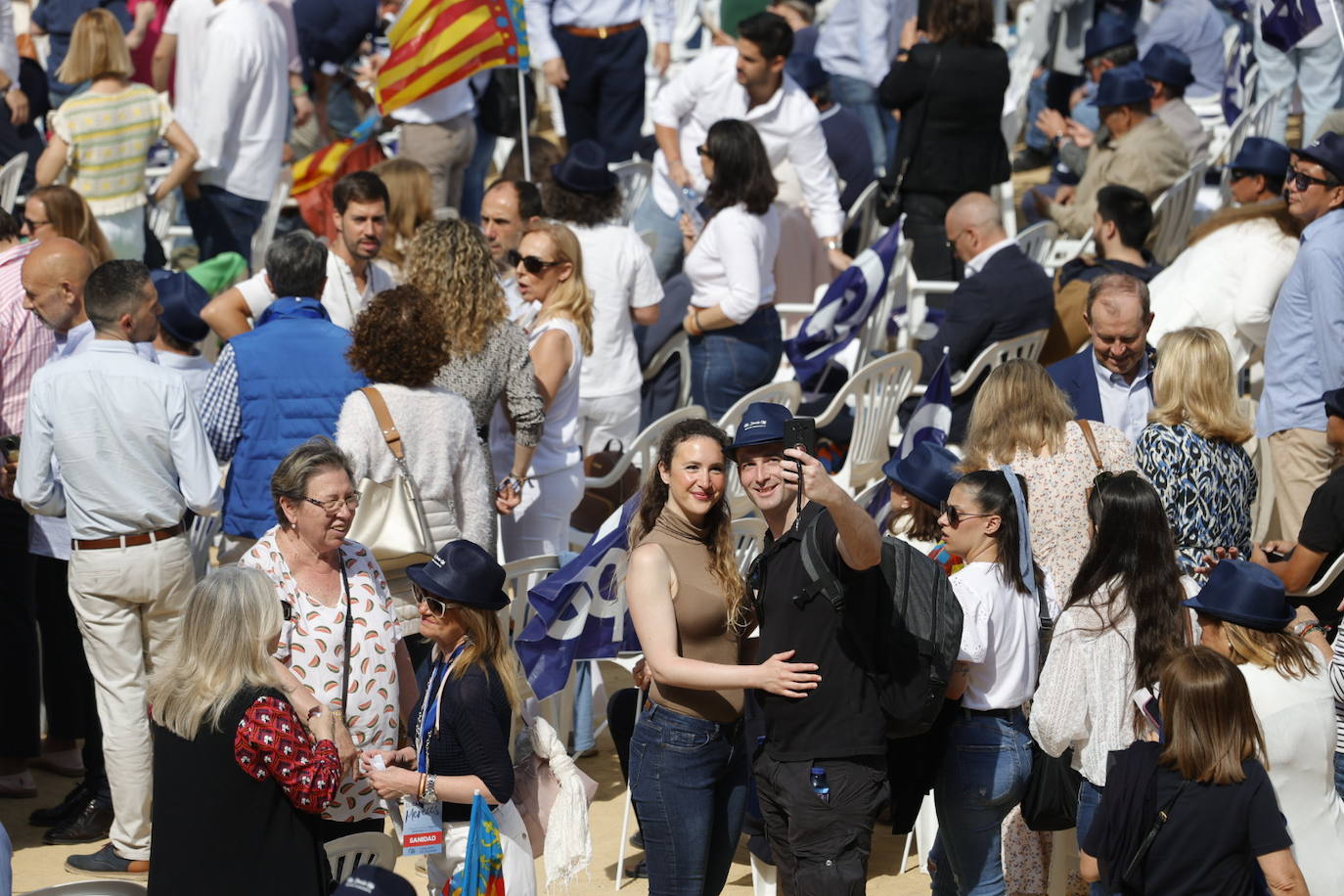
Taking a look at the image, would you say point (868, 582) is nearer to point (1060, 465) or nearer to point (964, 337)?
point (1060, 465)

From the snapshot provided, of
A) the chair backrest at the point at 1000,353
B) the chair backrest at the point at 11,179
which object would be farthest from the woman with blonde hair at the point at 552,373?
the chair backrest at the point at 11,179

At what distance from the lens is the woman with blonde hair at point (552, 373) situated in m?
5.97

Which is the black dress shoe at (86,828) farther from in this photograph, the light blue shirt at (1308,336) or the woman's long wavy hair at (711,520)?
the light blue shirt at (1308,336)

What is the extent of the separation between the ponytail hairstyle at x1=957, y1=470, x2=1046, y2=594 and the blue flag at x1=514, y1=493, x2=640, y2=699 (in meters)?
1.00

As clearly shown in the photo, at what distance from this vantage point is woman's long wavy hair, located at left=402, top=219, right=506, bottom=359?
5547mm

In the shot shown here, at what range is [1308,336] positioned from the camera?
6340 millimetres

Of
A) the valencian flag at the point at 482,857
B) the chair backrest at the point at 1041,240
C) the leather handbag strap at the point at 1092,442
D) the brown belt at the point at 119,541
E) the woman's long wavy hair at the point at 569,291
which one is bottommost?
the valencian flag at the point at 482,857

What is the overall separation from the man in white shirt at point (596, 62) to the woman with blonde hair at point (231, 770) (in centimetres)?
708

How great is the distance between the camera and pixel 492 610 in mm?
4176

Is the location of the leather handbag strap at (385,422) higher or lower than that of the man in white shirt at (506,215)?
lower

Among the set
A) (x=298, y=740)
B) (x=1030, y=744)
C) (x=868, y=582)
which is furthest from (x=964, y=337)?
(x=298, y=740)

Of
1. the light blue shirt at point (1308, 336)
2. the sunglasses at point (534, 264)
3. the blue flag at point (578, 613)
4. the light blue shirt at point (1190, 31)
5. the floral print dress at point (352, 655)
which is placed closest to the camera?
the floral print dress at point (352, 655)

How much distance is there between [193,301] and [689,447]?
2.51 meters

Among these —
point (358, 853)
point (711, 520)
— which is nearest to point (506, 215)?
point (711, 520)
